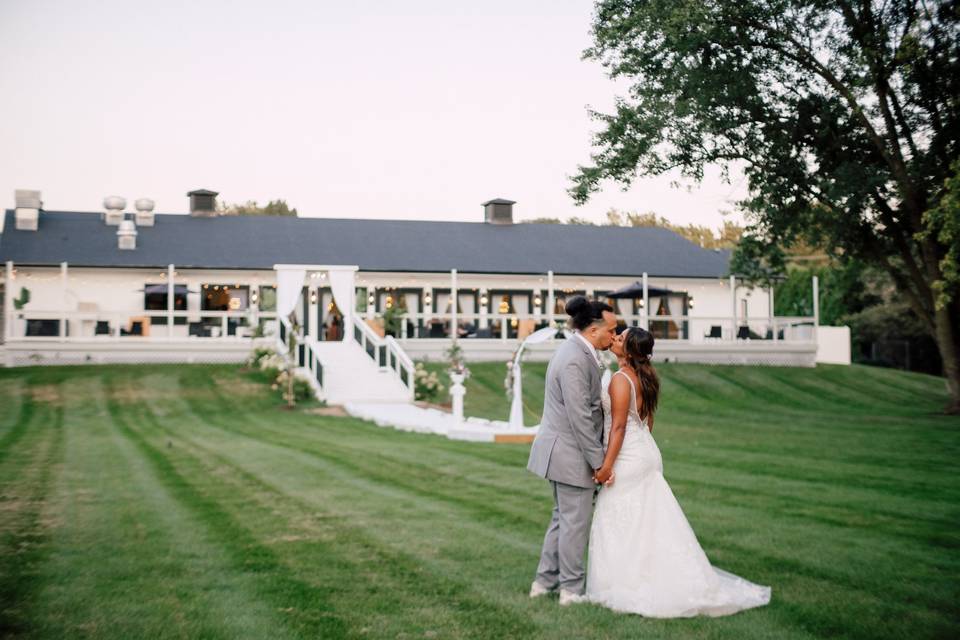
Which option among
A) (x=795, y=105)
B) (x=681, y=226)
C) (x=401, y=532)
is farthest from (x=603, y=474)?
(x=681, y=226)

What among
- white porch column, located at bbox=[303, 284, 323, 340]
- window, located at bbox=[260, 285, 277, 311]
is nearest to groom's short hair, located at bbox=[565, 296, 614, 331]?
window, located at bbox=[260, 285, 277, 311]

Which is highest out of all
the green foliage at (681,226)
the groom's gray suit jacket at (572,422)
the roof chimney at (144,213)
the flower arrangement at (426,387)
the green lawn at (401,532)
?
the green foliage at (681,226)

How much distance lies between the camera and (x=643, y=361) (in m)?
6.04

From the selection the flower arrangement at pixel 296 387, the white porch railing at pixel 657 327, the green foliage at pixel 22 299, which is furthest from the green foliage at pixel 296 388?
the green foliage at pixel 22 299

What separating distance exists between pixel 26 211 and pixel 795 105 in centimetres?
2916

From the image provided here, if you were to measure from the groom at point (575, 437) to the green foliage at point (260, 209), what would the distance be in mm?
58066

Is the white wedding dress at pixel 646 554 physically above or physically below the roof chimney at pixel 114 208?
below

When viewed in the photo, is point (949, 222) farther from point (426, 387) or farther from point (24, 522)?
point (426, 387)

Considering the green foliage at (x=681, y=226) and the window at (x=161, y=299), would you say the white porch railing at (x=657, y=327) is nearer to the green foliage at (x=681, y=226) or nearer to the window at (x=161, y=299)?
the window at (x=161, y=299)

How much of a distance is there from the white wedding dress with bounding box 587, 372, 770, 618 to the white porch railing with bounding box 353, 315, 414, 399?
737 inches

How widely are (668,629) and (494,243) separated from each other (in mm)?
34568

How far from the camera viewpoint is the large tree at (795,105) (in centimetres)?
1725

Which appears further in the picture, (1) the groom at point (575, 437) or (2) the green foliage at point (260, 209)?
(2) the green foliage at point (260, 209)

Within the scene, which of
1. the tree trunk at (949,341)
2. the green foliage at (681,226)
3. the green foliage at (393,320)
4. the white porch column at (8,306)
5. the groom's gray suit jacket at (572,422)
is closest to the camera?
the groom's gray suit jacket at (572,422)
